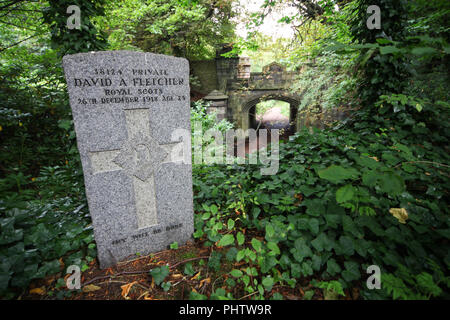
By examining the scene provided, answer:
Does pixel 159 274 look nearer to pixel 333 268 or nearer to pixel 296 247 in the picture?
pixel 296 247

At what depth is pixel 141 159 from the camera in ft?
6.42

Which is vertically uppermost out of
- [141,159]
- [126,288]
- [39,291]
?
[141,159]

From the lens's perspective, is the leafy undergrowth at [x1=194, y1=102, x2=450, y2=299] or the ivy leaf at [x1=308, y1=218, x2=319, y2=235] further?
the ivy leaf at [x1=308, y1=218, x2=319, y2=235]

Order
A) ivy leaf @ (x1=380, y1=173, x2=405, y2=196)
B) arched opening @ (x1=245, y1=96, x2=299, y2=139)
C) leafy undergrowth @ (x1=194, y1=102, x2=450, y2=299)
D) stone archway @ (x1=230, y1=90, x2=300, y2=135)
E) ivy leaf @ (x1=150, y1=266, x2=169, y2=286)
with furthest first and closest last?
arched opening @ (x1=245, y1=96, x2=299, y2=139) → stone archway @ (x1=230, y1=90, x2=300, y2=135) → ivy leaf @ (x1=150, y1=266, x2=169, y2=286) → leafy undergrowth @ (x1=194, y1=102, x2=450, y2=299) → ivy leaf @ (x1=380, y1=173, x2=405, y2=196)

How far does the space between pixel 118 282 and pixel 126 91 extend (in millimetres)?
1735

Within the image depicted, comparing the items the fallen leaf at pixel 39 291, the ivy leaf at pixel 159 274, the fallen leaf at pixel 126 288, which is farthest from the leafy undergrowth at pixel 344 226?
the fallen leaf at pixel 39 291

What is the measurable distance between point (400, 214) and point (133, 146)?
8.27 ft

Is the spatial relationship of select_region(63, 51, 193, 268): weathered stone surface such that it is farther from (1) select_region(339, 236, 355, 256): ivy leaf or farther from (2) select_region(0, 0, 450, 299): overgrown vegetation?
(1) select_region(339, 236, 355, 256): ivy leaf

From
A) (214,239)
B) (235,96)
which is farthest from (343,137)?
(235,96)

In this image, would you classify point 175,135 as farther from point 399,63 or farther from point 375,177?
point 399,63

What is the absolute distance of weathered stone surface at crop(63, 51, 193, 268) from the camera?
1.69 meters

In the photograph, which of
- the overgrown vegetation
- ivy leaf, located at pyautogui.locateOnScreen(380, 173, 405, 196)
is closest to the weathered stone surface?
the overgrown vegetation

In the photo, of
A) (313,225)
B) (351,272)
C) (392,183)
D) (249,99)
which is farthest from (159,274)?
(249,99)

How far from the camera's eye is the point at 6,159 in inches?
131
